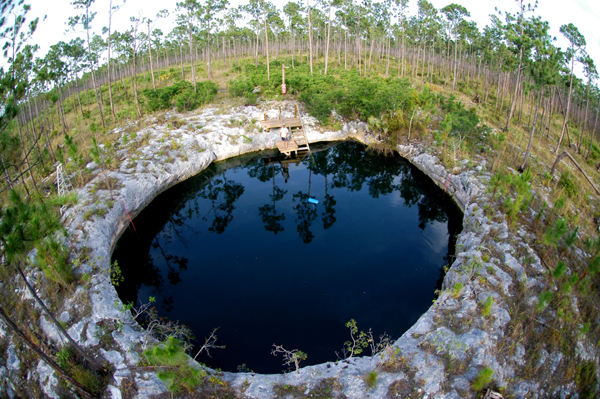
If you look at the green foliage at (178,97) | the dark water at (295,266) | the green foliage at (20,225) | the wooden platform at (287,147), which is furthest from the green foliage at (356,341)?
the green foliage at (178,97)

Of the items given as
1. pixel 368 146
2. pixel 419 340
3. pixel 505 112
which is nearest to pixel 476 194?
pixel 419 340

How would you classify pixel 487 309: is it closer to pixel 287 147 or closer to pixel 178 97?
pixel 287 147

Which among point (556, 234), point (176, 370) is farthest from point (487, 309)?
point (176, 370)

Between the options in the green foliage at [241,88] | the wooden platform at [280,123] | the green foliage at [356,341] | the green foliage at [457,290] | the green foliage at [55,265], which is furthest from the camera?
the green foliage at [241,88]

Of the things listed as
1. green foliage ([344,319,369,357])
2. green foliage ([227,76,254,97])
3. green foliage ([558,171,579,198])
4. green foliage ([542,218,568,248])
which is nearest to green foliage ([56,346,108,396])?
green foliage ([344,319,369,357])

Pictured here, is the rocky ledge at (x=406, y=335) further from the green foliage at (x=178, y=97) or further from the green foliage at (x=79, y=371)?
the green foliage at (x=178, y=97)

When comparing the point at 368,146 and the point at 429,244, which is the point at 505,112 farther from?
the point at 429,244
